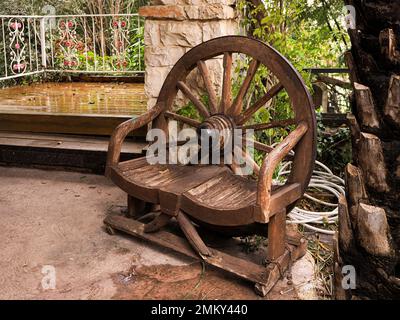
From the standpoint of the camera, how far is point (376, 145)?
53.2 inches

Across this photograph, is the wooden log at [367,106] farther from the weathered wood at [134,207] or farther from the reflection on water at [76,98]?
the reflection on water at [76,98]

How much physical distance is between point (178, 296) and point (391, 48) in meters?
1.26

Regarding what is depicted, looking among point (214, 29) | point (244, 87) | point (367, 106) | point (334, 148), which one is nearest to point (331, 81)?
point (334, 148)

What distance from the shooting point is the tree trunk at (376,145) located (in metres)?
1.31

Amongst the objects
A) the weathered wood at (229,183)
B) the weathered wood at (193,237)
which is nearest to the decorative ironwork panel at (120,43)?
the weathered wood at (229,183)

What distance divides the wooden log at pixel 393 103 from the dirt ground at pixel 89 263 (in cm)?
93

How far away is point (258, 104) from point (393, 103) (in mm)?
1045

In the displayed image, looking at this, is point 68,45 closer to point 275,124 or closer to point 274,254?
point 275,124

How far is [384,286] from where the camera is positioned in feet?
4.74

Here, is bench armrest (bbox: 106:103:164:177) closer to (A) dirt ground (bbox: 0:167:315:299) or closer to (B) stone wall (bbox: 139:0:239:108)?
(A) dirt ground (bbox: 0:167:315:299)

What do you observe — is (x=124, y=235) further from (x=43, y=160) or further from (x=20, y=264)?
(x=43, y=160)

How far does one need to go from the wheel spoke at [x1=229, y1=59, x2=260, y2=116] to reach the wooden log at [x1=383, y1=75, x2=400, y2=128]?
1.05 metres

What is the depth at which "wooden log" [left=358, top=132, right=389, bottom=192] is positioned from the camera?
136 cm

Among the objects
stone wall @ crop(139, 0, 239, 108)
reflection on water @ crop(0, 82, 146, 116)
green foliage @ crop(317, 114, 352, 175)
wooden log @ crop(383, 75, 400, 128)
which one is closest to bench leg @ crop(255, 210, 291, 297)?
wooden log @ crop(383, 75, 400, 128)
